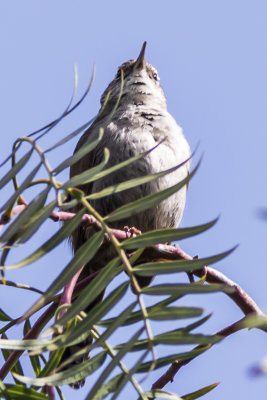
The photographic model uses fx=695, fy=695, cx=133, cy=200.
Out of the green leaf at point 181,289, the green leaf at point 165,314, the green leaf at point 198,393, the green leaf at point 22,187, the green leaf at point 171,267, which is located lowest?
the green leaf at point 198,393

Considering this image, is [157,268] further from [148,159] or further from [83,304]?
[148,159]

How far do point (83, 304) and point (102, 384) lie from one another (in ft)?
0.90

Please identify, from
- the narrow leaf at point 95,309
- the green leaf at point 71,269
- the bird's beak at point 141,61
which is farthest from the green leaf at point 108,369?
the bird's beak at point 141,61

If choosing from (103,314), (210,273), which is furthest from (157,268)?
(210,273)

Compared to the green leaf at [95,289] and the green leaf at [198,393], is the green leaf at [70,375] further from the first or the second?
the green leaf at [198,393]

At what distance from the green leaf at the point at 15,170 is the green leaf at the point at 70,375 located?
0.61 meters

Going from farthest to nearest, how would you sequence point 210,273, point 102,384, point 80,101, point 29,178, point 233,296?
point 210,273
point 233,296
point 80,101
point 29,178
point 102,384

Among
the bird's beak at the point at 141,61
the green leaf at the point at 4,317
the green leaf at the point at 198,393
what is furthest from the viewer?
the bird's beak at the point at 141,61

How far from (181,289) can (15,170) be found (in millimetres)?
694

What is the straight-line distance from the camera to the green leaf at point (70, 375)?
2004 mm

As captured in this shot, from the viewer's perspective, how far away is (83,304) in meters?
2.05

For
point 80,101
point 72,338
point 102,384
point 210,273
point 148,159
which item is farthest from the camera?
point 148,159

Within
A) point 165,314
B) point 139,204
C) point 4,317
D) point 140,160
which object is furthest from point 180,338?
point 140,160

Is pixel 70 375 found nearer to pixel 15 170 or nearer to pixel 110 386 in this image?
pixel 110 386
